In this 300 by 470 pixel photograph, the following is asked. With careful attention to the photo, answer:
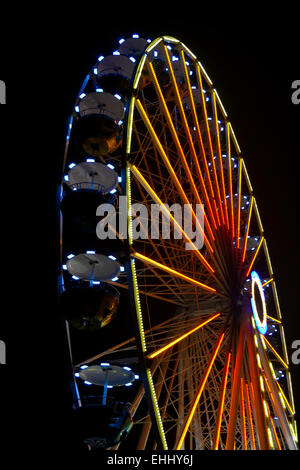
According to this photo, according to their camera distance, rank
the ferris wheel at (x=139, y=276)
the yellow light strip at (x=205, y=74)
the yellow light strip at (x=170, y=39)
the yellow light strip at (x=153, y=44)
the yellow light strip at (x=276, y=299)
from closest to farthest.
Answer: the ferris wheel at (x=139, y=276)
the yellow light strip at (x=153, y=44)
the yellow light strip at (x=170, y=39)
the yellow light strip at (x=276, y=299)
the yellow light strip at (x=205, y=74)

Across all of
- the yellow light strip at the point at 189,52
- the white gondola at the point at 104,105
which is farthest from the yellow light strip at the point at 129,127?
the yellow light strip at the point at 189,52

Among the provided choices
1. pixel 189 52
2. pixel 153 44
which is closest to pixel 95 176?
pixel 153 44

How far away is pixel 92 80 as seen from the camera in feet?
39.8

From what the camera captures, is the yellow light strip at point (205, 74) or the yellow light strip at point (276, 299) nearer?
the yellow light strip at point (276, 299)

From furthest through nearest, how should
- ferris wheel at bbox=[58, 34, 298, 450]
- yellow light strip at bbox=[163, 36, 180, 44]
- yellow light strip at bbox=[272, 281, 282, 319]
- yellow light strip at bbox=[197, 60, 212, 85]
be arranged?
yellow light strip at bbox=[197, 60, 212, 85] < yellow light strip at bbox=[272, 281, 282, 319] < yellow light strip at bbox=[163, 36, 180, 44] < ferris wheel at bbox=[58, 34, 298, 450]

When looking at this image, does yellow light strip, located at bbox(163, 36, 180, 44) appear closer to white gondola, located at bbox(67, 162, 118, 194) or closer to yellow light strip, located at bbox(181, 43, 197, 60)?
yellow light strip, located at bbox(181, 43, 197, 60)

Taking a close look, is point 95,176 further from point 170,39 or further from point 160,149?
point 170,39

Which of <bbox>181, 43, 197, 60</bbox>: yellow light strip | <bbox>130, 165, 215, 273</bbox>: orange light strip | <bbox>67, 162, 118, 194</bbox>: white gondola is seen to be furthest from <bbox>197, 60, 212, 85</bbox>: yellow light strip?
<bbox>130, 165, 215, 273</bbox>: orange light strip

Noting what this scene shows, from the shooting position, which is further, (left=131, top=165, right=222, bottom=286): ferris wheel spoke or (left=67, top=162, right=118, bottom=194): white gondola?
(left=67, top=162, right=118, bottom=194): white gondola

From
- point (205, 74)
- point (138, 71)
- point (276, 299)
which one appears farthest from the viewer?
point (205, 74)

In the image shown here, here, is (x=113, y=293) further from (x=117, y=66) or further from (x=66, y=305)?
(x=117, y=66)

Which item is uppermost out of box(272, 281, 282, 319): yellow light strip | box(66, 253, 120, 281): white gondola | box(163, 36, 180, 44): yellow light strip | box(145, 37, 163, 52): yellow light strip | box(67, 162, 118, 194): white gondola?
box(163, 36, 180, 44): yellow light strip

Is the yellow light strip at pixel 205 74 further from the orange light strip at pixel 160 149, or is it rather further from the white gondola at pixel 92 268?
the white gondola at pixel 92 268
